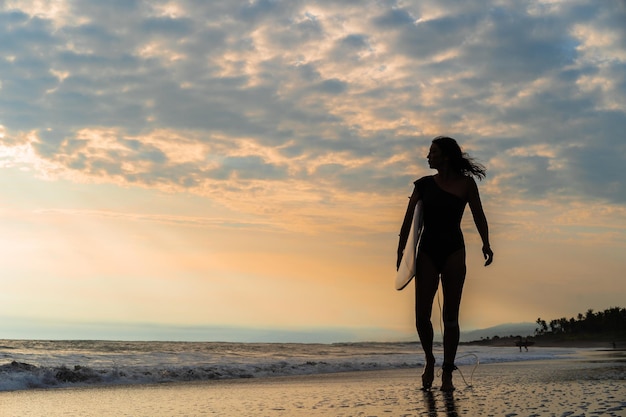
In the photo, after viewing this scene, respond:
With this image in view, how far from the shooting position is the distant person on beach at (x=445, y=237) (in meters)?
5.50

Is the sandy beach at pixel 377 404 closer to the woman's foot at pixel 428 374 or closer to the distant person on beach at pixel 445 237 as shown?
the woman's foot at pixel 428 374

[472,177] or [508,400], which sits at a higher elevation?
[472,177]

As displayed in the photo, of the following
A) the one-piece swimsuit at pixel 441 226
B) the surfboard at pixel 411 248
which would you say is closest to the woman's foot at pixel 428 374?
the surfboard at pixel 411 248

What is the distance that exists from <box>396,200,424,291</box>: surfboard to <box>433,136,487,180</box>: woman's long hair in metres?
0.48

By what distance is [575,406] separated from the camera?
12.7 feet

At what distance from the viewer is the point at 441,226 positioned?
5531 millimetres

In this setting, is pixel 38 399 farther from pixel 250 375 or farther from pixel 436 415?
pixel 250 375

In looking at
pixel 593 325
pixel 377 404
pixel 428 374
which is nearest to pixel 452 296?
pixel 428 374

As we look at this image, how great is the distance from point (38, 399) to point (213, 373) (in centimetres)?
579

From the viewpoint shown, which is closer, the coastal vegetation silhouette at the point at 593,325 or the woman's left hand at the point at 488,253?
the woman's left hand at the point at 488,253

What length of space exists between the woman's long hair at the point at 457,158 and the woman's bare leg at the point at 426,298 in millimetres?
876

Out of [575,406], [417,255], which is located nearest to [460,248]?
[417,255]

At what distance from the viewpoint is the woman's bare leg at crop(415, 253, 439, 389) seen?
5551 mm

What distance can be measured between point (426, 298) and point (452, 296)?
23 cm
